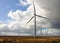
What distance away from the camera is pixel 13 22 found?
9.24 meters

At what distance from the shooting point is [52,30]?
374 inches

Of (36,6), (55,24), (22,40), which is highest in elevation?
(36,6)

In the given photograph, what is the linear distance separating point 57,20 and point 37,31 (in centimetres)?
103

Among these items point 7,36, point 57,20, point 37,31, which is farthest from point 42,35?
point 7,36

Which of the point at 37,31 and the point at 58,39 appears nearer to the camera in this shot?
the point at 58,39

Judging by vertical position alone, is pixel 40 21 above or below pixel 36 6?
below

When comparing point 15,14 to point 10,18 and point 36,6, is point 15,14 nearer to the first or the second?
point 10,18

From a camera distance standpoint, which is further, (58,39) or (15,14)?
(15,14)

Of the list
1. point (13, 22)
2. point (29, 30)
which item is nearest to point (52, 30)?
point (29, 30)

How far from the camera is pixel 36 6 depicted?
30.6 feet

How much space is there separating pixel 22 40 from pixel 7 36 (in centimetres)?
121

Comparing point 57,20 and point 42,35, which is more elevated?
point 57,20

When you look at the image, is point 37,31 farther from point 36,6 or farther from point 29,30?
point 36,6

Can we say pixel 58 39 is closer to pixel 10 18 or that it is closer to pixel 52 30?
pixel 52 30
